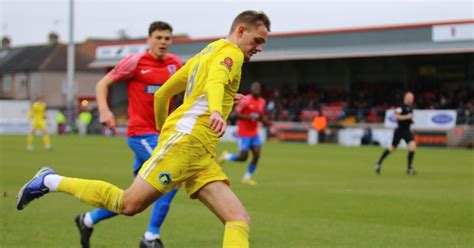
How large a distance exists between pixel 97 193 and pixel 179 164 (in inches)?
30.8

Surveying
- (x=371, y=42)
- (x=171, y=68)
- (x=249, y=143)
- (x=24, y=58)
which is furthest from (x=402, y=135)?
(x=24, y=58)

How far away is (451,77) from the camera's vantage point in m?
48.1

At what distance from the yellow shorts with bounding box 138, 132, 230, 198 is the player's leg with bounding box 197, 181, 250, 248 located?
0.07m

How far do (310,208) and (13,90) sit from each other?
7811 cm

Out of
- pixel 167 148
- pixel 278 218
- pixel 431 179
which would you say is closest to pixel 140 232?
pixel 278 218

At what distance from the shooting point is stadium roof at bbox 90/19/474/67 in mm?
42188

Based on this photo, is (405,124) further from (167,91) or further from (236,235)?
(236,235)

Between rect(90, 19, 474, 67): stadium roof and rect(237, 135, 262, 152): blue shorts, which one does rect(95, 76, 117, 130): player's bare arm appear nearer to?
rect(237, 135, 262, 152): blue shorts

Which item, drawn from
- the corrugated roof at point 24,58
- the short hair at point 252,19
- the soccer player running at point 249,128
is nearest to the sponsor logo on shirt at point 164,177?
the short hair at point 252,19

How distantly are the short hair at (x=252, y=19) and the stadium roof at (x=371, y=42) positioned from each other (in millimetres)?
37120

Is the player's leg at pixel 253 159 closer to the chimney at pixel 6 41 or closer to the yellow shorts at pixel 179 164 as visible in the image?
the yellow shorts at pixel 179 164

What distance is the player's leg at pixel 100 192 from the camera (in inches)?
241

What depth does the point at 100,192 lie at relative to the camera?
20.5 feet

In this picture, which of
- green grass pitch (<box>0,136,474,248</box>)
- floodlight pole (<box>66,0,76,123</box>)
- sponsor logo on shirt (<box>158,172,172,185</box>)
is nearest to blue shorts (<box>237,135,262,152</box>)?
green grass pitch (<box>0,136,474,248</box>)
